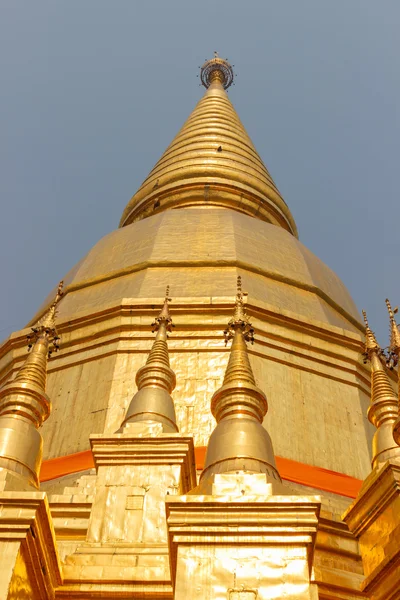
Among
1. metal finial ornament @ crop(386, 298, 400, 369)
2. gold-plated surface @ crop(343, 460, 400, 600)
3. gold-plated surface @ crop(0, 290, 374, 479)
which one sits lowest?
gold-plated surface @ crop(343, 460, 400, 600)

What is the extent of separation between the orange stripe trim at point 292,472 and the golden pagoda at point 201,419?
0.09 feet

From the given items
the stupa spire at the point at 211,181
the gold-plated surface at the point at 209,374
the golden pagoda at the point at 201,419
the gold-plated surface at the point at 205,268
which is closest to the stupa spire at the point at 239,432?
Result: the golden pagoda at the point at 201,419

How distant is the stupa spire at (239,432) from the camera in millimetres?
6320

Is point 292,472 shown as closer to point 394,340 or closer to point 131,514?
point 394,340

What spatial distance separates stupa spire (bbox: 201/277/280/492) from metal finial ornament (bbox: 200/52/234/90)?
26.0 metres

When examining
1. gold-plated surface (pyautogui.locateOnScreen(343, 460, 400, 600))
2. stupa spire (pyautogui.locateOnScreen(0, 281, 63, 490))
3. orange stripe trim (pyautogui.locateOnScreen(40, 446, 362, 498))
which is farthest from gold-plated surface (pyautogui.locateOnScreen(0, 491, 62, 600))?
orange stripe trim (pyautogui.locateOnScreen(40, 446, 362, 498))

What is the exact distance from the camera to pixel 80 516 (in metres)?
8.02

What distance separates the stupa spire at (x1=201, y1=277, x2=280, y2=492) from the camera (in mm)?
6320

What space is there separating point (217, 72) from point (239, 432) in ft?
90.0

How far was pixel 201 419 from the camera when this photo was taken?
11.0 m

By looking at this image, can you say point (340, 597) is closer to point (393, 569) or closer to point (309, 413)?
point (393, 569)

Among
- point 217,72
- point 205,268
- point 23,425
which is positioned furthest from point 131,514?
point 217,72

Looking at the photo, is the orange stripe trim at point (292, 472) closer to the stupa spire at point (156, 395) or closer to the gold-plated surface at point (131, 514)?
the stupa spire at point (156, 395)

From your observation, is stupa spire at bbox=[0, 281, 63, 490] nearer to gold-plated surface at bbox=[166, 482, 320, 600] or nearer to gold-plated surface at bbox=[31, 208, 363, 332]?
gold-plated surface at bbox=[166, 482, 320, 600]
